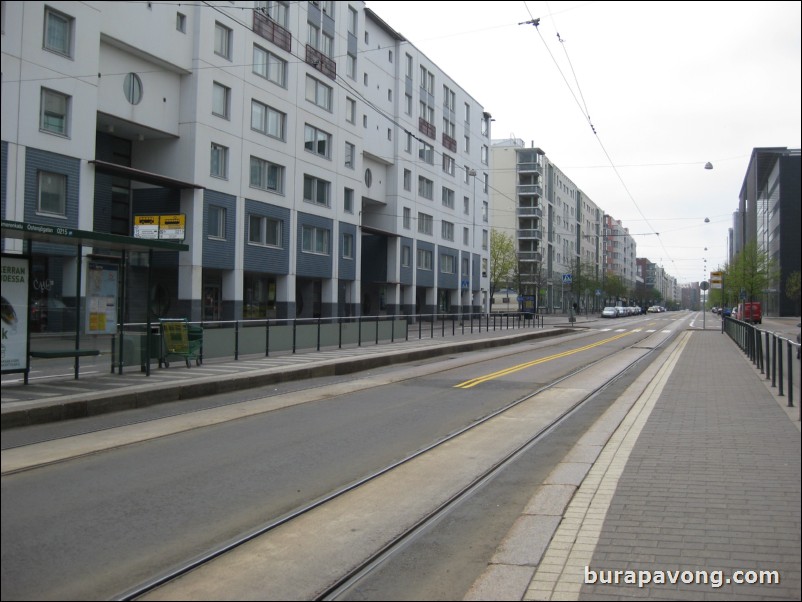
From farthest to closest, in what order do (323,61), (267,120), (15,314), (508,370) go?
(323,61) < (267,120) < (508,370) < (15,314)

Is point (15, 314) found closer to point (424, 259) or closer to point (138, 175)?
point (138, 175)

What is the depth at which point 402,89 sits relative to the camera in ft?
168

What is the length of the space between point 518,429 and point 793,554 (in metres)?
5.97

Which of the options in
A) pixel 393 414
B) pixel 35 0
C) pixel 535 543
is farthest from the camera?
pixel 393 414

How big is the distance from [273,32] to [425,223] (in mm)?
24679

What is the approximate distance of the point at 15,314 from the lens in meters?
10.6

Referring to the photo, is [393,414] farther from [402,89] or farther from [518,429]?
[402,89]

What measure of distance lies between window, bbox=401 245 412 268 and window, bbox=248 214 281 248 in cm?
1692

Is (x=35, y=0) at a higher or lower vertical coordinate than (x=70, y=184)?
lower

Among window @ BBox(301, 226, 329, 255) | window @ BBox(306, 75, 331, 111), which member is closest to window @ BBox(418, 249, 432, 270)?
window @ BBox(301, 226, 329, 255)

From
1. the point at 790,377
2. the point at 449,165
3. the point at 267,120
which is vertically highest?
the point at 449,165

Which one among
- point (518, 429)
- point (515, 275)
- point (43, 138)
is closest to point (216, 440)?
point (518, 429)

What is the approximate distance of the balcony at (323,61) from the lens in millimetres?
37900

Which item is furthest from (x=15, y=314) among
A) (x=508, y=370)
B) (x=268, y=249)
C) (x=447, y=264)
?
(x=447, y=264)
